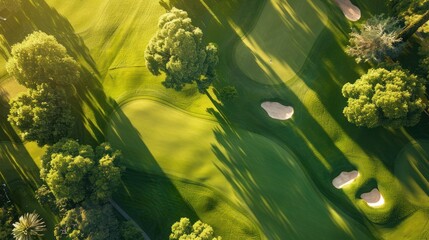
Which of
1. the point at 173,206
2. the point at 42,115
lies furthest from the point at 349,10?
the point at 42,115

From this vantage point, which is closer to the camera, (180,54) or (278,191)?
(180,54)

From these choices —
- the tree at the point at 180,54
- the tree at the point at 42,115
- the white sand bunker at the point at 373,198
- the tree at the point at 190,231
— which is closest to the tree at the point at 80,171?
the tree at the point at 42,115

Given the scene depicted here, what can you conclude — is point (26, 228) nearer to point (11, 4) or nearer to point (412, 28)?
point (11, 4)

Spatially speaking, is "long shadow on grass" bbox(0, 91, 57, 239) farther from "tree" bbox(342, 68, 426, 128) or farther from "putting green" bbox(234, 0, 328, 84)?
"tree" bbox(342, 68, 426, 128)

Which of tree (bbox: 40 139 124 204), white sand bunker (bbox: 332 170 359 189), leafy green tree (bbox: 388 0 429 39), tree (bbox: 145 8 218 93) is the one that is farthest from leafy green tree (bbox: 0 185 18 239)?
leafy green tree (bbox: 388 0 429 39)

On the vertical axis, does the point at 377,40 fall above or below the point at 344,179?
above

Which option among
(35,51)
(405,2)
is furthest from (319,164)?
(35,51)
